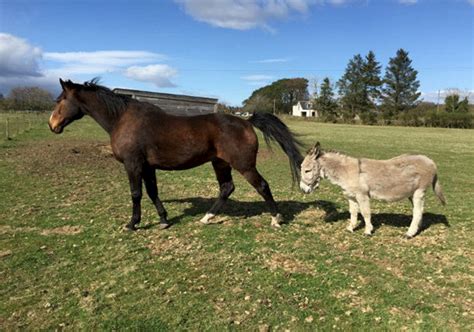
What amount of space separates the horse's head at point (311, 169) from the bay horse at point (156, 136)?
54 centimetres

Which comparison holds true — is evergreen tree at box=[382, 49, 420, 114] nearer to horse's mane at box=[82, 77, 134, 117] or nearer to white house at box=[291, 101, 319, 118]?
white house at box=[291, 101, 319, 118]

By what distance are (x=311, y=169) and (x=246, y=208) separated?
91.6 inches

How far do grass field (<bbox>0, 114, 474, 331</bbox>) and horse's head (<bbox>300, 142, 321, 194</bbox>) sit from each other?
0.89 m

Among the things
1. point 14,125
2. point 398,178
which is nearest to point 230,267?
point 398,178

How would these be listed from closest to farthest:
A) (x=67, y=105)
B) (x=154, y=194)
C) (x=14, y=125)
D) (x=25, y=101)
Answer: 1. (x=67, y=105)
2. (x=154, y=194)
3. (x=14, y=125)
4. (x=25, y=101)

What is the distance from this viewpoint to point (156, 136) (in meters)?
6.39

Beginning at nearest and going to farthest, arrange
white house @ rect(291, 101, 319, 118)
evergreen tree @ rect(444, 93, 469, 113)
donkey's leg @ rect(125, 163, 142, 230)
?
donkey's leg @ rect(125, 163, 142, 230) < evergreen tree @ rect(444, 93, 469, 113) < white house @ rect(291, 101, 319, 118)

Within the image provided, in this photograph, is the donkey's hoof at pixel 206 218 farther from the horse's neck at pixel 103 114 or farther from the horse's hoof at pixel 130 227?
the horse's neck at pixel 103 114

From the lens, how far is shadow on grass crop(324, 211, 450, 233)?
6.91 meters

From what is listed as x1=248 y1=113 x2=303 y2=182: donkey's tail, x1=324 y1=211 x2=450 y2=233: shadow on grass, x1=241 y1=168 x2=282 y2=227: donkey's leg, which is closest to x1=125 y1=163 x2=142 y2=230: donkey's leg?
x1=241 y1=168 x2=282 y2=227: donkey's leg

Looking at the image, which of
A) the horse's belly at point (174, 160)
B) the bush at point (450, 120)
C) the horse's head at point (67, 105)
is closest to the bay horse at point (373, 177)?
the horse's belly at point (174, 160)

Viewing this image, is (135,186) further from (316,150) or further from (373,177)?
(373,177)

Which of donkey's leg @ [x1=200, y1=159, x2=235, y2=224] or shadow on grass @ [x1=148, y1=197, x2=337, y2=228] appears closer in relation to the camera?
donkey's leg @ [x1=200, y1=159, x2=235, y2=224]

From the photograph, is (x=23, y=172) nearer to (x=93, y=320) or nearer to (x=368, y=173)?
(x=93, y=320)
